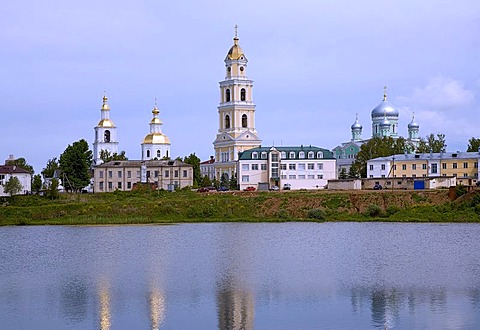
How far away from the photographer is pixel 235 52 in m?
138

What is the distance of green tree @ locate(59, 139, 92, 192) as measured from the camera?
10975 centimetres

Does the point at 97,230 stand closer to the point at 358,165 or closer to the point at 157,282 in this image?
the point at 157,282

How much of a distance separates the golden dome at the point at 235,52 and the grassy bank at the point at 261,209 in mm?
54967

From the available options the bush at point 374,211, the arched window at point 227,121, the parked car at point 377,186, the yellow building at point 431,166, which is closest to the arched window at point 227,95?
the arched window at point 227,121

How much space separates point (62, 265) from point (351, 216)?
38.6 m

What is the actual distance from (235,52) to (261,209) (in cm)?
6061

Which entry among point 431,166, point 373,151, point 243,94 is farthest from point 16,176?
point 431,166

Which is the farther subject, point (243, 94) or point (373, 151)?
point (243, 94)

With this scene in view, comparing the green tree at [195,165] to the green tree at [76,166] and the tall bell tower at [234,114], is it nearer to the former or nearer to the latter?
the tall bell tower at [234,114]

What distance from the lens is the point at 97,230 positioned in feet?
222

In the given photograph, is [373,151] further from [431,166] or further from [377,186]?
[377,186]

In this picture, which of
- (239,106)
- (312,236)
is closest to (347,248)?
(312,236)

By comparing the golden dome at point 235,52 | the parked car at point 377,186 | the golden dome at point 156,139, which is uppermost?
the golden dome at point 235,52

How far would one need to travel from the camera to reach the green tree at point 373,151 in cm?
11819
